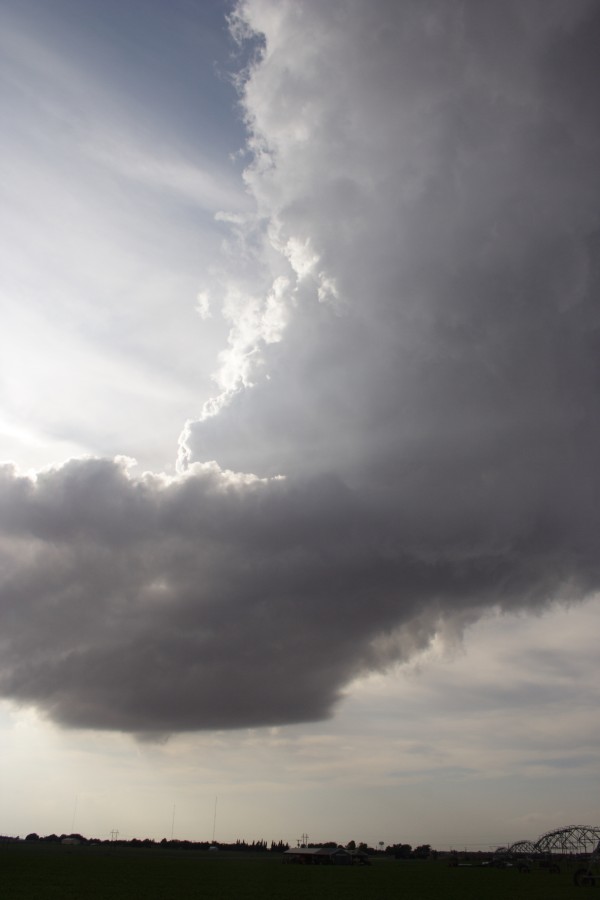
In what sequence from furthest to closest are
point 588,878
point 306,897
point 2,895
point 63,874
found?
1. point 588,878
2. point 63,874
3. point 306,897
4. point 2,895

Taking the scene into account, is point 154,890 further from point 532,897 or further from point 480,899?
point 532,897

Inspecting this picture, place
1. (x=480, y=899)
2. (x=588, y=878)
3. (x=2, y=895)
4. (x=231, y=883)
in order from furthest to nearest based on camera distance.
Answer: (x=588, y=878) → (x=231, y=883) → (x=480, y=899) → (x=2, y=895)

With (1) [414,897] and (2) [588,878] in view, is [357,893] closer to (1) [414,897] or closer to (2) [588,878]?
(1) [414,897]

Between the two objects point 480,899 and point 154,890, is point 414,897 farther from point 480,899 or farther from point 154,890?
point 154,890

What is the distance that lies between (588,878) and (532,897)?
173 ft

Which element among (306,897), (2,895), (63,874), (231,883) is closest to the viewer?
(2,895)

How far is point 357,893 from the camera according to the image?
299 feet

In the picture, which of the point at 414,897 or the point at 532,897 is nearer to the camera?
the point at 414,897

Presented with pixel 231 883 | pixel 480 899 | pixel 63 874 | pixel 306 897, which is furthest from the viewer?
pixel 63 874

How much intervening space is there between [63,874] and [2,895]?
43.0m

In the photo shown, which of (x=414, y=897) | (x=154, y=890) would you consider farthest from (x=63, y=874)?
(x=414, y=897)

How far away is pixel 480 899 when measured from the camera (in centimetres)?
8806

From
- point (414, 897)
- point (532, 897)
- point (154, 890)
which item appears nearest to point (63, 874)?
point (154, 890)

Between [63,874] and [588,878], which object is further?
[588,878]
